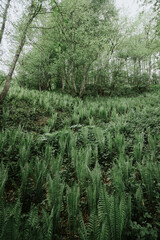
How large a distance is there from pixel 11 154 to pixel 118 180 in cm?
229

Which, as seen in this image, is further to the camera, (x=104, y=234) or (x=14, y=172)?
(x=14, y=172)

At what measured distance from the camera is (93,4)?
586 inches

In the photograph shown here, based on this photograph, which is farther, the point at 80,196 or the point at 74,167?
the point at 74,167

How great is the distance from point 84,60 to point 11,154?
8766mm

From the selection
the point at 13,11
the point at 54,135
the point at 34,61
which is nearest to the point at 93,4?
the point at 34,61

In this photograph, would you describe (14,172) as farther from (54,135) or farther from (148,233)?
(148,233)

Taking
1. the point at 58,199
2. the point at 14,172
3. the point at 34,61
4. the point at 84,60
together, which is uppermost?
the point at 34,61

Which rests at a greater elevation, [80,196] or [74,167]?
[74,167]

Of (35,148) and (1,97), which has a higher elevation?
(1,97)

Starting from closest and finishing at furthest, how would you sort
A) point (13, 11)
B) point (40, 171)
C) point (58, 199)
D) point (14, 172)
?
1. point (58, 199)
2. point (40, 171)
3. point (14, 172)
4. point (13, 11)

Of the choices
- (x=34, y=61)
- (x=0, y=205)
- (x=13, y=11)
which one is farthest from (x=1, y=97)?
(x=34, y=61)

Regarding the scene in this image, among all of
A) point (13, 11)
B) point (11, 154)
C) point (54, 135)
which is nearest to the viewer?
point (11, 154)

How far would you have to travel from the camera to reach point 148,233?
1146 mm

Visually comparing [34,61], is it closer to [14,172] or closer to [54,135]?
[54,135]
